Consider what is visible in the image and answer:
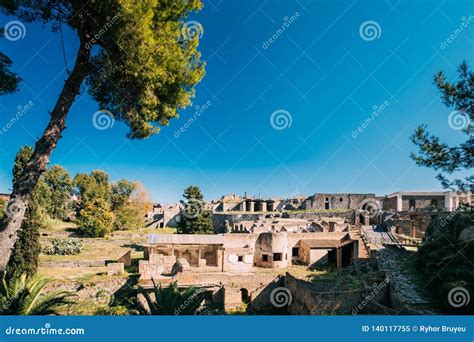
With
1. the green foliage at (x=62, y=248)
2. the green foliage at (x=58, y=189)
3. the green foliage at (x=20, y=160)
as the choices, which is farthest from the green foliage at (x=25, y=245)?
the green foliage at (x=58, y=189)

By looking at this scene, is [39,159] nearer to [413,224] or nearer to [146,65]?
[146,65]

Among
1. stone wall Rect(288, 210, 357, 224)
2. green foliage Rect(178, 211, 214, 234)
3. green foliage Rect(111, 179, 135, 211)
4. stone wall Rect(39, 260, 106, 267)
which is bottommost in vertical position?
stone wall Rect(39, 260, 106, 267)

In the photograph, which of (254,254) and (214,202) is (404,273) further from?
(214,202)

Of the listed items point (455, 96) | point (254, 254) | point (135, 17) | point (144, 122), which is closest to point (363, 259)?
point (254, 254)

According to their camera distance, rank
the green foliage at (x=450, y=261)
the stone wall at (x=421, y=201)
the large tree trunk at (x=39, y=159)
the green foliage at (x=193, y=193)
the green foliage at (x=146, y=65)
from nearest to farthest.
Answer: the large tree trunk at (x=39, y=159), the green foliage at (x=146, y=65), the green foliage at (x=450, y=261), the green foliage at (x=193, y=193), the stone wall at (x=421, y=201)

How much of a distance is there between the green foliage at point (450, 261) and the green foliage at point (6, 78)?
41.7 ft

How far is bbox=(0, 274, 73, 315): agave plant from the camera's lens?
5270mm

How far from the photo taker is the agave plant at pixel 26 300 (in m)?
5.27

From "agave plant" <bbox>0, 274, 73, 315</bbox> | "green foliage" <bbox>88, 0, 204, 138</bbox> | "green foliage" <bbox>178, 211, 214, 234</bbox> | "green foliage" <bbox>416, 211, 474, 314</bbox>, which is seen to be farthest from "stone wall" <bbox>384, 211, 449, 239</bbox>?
"agave plant" <bbox>0, 274, 73, 315</bbox>

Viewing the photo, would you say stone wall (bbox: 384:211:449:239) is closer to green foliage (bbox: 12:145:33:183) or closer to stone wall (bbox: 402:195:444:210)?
stone wall (bbox: 402:195:444:210)

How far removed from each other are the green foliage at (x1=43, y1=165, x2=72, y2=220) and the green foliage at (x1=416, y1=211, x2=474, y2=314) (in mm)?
42061

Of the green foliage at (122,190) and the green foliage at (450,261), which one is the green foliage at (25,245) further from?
the green foliage at (122,190)
